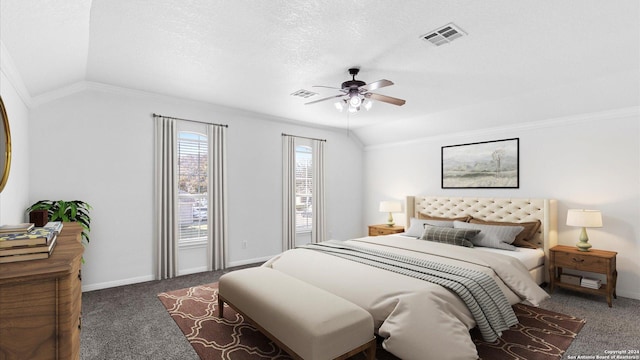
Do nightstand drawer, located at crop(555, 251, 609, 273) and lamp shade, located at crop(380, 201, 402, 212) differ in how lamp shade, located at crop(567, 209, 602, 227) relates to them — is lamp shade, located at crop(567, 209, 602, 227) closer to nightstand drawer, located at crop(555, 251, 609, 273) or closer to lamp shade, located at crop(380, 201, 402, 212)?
nightstand drawer, located at crop(555, 251, 609, 273)

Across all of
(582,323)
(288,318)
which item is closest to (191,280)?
(288,318)

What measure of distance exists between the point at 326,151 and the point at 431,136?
6.74 ft

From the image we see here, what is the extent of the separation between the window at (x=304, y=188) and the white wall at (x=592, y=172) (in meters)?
2.72

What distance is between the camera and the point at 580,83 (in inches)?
150

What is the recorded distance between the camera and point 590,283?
380 centimetres

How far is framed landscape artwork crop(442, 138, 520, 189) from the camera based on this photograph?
493 centimetres

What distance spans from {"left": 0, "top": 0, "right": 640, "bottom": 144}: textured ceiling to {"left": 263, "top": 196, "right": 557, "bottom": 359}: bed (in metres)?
1.71

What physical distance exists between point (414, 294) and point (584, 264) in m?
2.82

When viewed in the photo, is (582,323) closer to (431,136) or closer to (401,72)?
(401,72)

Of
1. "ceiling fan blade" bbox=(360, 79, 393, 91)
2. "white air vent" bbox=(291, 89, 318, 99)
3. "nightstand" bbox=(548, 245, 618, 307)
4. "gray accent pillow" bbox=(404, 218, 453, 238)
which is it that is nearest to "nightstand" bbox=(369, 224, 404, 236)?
"gray accent pillow" bbox=(404, 218, 453, 238)

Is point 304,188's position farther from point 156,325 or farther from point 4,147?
point 4,147

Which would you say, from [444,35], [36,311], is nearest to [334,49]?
[444,35]

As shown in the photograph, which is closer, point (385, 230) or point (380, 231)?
point (385, 230)

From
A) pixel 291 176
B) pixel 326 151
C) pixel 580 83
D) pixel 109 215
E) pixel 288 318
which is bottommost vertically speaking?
pixel 288 318
